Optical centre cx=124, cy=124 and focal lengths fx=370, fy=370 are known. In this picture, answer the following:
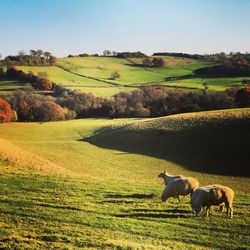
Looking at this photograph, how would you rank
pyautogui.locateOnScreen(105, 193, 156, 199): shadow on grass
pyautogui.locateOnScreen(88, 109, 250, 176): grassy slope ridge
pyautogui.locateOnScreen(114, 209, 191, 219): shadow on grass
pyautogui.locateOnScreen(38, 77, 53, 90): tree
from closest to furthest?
pyautogui.locateOnScreen(114, 209, 191, 219): shadow on grass
pyautogui.locateOnScreen(105, 193, 156, 199): shadow on grass
pyautogui.locateOnScreen(88, 109, 250, 176): grassy slope ridge
pyautogui.locateOnScreen(38, 77, 53, 90): tree

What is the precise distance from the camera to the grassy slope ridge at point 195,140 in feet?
187

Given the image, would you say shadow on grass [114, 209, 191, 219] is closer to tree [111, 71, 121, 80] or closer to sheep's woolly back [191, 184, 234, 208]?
sheep's woolly back [191, 184, 234, 208]

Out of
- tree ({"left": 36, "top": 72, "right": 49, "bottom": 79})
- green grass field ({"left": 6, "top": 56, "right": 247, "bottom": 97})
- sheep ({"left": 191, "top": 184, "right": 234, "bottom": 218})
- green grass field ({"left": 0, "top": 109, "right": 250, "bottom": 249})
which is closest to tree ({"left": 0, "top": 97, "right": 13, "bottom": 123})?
green grass field ({"left": 6, "top": 56, "right": 247, "bottom": 97})

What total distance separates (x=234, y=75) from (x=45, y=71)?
8330 cm

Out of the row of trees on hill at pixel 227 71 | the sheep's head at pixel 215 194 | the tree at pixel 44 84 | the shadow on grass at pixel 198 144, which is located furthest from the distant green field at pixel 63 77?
the sheep's head at pixel 215 194

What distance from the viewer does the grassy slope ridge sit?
5691cm

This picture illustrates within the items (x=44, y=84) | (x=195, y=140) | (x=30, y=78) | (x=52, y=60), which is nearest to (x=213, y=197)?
(x=195, y=140)

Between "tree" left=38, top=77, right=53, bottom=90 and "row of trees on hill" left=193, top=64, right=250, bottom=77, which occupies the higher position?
"row of trees on hill" left=193, top=64, right=250, bottom=77

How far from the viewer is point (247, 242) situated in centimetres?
1659

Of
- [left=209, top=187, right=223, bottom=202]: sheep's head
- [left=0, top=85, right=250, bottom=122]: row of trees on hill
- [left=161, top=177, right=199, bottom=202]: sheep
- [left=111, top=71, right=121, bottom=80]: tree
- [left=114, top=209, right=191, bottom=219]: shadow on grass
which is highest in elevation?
[left=111, top=71, right=121, bottom=80]: tree

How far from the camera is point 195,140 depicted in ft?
216

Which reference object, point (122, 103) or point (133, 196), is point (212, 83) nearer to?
point (122, 103)

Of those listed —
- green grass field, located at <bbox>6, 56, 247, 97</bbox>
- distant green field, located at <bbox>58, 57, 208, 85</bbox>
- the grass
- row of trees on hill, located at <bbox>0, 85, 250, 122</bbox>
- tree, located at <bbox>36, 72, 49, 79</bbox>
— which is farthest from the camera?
distant green field, located at <bbox>58, 57, 208, 85</bbox>

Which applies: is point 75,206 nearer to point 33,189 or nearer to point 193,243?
point 33,189
